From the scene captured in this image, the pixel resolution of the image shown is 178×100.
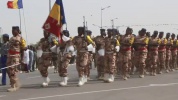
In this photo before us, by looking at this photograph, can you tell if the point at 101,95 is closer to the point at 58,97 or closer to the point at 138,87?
the point at 58,97

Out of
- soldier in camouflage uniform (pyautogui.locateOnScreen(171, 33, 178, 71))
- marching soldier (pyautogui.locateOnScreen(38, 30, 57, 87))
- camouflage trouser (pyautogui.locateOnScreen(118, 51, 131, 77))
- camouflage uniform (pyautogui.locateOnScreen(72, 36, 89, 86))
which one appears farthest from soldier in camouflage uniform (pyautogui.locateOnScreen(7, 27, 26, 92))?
soldier in camouflage uniform (pyautogui.locateOnScreen(171, 33, 178, 71))

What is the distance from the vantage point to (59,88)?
1208 cm

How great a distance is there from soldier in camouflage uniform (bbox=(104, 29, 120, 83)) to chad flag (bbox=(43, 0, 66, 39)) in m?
1.90

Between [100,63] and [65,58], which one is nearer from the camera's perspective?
[65,58]

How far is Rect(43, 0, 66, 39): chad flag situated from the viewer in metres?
12.3

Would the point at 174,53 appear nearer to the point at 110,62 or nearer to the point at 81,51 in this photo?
the point at 110,62

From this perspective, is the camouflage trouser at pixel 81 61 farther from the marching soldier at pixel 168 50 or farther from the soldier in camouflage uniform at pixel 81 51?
the marching soldier at pixel 168 50

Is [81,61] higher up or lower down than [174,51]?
lower down

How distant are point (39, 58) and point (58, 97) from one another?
8.32 ft

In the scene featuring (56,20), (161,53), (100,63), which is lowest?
(100,63)

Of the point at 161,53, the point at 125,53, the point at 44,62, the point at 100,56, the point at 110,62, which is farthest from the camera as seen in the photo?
the point at 161,53

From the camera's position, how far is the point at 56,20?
12.4m

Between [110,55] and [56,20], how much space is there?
7.68 feet

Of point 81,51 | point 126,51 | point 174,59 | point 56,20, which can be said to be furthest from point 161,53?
point 56,20
